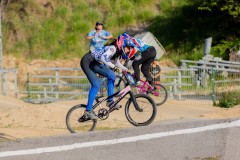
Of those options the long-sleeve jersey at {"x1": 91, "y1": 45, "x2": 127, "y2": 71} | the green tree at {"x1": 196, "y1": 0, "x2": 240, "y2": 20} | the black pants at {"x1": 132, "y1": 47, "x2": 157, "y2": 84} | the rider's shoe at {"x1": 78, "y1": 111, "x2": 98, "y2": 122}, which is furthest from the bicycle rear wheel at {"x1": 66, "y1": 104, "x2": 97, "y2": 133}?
the green tree at {"x1": 196, "y1": 0, "x2": 240, "y2": 20}

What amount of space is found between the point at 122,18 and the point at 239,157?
92.8ft

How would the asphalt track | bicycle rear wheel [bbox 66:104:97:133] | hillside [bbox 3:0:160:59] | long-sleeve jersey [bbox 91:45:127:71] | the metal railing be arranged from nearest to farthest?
the asphalt track
long-sleeve jersey [bbox 91:45:127:71]
bicycle rear wheel [bbox 66:104:97:133]
the metal railing
hillside [bbox 3:0:160:59]

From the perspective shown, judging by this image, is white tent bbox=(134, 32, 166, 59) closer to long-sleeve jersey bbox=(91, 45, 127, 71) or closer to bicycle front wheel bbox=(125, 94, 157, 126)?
bicycle front wheel bbox=(125, 94, 157, 126)

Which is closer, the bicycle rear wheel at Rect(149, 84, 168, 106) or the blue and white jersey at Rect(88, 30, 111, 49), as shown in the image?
the blue and white jersey at Rect(88, 30, 111, 49)

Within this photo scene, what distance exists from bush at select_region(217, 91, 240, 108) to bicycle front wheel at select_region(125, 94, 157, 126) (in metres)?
5.74

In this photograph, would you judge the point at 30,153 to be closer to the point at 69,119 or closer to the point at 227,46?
the point at 69,119

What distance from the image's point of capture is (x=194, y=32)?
3228cm

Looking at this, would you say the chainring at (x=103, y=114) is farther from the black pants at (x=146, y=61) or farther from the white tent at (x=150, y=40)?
the white tent at (x=150, y=40)

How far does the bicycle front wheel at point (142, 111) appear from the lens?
10844 millimetres

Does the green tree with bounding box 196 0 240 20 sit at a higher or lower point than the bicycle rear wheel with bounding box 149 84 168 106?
higher

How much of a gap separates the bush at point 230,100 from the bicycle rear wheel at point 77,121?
19.2 feet

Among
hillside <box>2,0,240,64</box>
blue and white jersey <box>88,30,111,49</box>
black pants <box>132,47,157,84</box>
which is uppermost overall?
hillside <box>2,0,240,64</box>

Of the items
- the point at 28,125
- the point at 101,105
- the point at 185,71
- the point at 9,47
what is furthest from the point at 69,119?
the point at 9,47

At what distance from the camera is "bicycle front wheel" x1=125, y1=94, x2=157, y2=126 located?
427 inches
